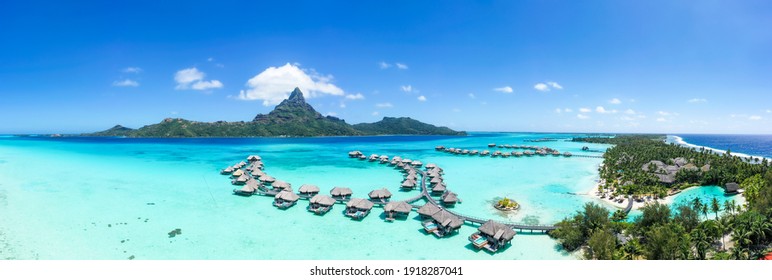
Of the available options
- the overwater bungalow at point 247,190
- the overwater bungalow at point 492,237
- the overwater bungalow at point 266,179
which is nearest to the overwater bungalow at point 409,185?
the overwater bungalow at point 492,237

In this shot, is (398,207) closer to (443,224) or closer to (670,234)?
(443,224)

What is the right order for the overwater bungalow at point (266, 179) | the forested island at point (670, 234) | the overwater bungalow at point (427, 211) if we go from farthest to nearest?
the overwater bungalow at point (266, 179) → the overwater bungalow at point (427, 211) → the forested island at point (670, 234)

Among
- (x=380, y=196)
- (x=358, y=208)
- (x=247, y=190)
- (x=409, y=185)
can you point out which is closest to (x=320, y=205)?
(x=358, y=208)

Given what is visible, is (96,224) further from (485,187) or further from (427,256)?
(485,187)

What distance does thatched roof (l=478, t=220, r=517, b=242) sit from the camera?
15516mm

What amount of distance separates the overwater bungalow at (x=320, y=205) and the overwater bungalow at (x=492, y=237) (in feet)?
32.5

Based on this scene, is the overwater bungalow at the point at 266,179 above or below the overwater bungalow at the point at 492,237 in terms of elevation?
above

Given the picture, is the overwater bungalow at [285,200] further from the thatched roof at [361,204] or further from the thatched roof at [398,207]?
the thatched roof at [398,207]

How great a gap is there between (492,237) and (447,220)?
2.65m

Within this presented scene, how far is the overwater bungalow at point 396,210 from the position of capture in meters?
20.1

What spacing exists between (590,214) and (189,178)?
36892mm

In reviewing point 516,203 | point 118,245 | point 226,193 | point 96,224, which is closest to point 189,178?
point 226,193

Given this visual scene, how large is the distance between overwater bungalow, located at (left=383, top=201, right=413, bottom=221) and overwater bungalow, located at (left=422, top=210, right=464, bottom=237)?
208 cm

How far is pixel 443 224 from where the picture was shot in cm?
1731
